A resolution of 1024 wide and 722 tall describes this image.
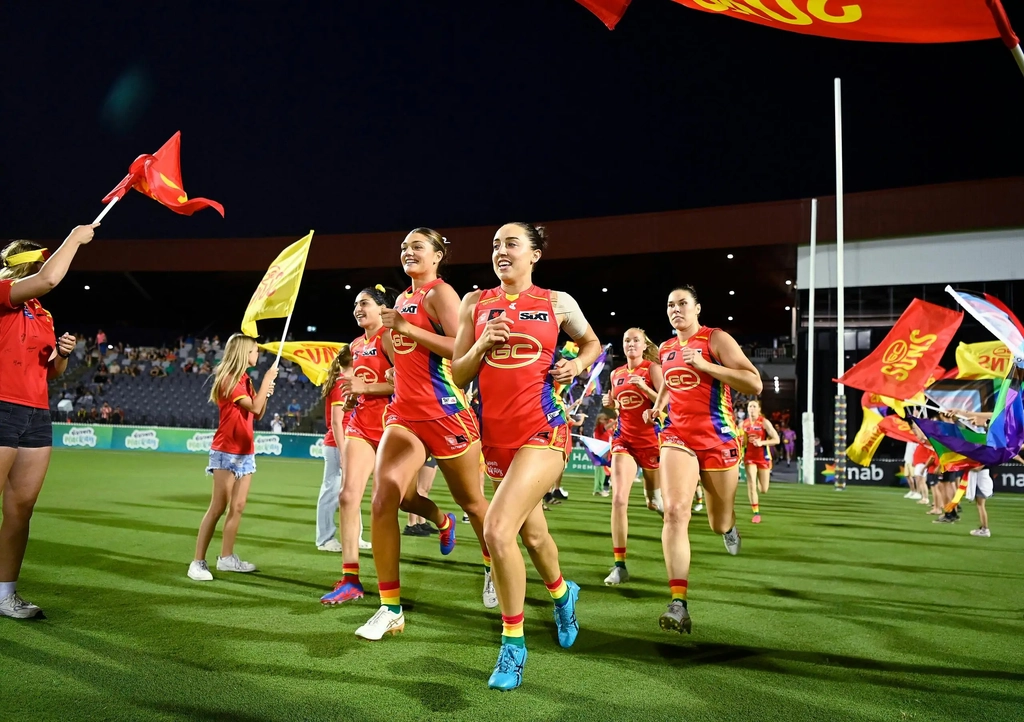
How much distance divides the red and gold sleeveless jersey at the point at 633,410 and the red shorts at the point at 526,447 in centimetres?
314

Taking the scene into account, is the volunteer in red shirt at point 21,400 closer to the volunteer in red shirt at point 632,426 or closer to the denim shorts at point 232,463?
the denim shorts at point 232,463

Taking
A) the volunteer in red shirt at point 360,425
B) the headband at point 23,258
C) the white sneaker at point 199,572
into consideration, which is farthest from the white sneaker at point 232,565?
the headband at point 23,258

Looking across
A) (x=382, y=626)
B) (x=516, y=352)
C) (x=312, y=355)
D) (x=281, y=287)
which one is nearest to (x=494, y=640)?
(x=382, y=626)

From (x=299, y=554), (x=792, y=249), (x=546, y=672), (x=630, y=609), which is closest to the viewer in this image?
(x=546, y=672)

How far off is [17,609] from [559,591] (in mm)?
3412

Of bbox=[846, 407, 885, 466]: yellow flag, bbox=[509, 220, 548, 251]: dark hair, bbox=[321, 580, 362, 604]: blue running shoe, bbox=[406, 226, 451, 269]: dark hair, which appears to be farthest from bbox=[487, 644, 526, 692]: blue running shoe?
bbox=[846, 407, 885, 466]: yellow flag

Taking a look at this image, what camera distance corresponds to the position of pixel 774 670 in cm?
412

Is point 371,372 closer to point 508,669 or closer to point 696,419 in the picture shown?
point 696,419

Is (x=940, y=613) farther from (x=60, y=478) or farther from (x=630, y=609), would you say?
(x=60, y=478)

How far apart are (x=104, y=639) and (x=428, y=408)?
231 cm

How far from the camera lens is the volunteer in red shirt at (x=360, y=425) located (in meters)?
5.71

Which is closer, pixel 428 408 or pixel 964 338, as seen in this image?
pixel 428 408

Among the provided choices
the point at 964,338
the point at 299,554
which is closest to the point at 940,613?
the point at 299,554

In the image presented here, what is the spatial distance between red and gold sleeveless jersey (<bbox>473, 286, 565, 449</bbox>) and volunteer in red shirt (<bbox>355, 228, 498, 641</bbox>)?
62 centimetres
